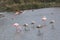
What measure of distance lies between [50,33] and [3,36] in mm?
2160

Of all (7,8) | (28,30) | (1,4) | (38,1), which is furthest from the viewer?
(38,1)

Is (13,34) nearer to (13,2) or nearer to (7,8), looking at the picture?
(7,8)

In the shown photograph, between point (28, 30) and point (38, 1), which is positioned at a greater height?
point (28, 30)

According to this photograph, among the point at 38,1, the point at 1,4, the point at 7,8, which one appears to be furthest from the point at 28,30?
the point at 38,1

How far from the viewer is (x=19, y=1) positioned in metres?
32.0

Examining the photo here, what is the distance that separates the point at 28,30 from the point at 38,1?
1987 centimetres

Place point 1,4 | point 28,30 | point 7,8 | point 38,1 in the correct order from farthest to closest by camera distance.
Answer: point 38,1 < point 1,4 < point 7,8 < point 28,30

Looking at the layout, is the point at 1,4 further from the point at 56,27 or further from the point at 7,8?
the point at 56,27

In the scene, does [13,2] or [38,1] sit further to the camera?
[38,1]

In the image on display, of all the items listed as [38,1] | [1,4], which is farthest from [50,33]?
[38,1]

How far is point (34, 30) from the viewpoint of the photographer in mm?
14180

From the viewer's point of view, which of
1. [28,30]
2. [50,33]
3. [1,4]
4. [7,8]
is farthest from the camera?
[1,4]

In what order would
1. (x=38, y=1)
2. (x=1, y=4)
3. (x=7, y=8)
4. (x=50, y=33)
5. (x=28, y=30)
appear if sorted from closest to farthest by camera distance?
(x=50, y=33) < (x=28, y=30) < (x=7, y=8) < (x=1, y=4) < (x=38, y=1)

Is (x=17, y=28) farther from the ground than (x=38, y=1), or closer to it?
farther from the ground
